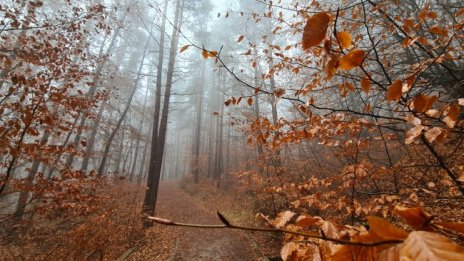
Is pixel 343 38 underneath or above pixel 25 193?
above

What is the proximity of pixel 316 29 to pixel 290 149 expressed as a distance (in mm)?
8515

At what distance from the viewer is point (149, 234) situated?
348 inches

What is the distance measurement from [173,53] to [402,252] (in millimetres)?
13715

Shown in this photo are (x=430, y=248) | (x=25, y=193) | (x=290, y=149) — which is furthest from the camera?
(x=25, y=193)

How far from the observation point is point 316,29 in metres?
0.83

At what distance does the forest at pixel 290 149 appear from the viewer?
100 cm

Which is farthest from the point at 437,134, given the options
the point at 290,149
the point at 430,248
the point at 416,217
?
the point at 290,149

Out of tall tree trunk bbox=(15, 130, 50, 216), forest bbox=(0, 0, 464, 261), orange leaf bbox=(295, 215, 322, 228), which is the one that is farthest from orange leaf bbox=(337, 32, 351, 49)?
tall tree trunk bbox=(15, 130, 50, 216)

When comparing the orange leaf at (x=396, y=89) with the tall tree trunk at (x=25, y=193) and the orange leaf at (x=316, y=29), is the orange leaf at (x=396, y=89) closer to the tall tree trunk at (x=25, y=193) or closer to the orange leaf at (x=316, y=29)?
the orange leaf at (x=316, y=29)

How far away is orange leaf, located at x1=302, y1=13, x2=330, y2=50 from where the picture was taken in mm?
818

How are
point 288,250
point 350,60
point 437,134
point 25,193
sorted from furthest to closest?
point 25,193
point 437,134
point 288,250
point 350,60

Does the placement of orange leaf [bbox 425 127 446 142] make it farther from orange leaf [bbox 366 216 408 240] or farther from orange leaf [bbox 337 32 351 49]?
orange leaf [bbox 366 216 408 240]

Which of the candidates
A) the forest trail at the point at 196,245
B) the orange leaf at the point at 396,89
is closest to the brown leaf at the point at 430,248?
the orange leaf at the point at 396,89

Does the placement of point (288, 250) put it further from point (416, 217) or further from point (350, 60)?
point (350, 60)
